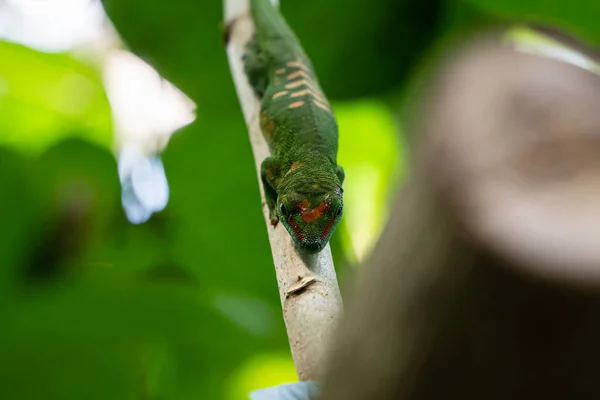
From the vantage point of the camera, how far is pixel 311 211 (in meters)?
2.30

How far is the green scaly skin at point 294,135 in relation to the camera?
2266 mm

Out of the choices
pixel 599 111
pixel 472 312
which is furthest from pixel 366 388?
pixel 599 111

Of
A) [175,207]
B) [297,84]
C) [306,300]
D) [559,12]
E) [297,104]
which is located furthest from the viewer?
[175,207]

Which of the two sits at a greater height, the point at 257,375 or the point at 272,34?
the point at 272,34

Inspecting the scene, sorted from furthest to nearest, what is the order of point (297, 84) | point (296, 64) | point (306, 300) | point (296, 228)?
A: point (296, 64), point (297, 84), point (296, 228), point (306, 300)

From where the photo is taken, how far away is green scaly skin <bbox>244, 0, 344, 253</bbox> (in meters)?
2.27

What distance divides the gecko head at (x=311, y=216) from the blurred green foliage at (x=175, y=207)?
20 cm

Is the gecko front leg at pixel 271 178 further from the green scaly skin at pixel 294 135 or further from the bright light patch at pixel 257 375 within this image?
the bright light patch at pixel 257 375

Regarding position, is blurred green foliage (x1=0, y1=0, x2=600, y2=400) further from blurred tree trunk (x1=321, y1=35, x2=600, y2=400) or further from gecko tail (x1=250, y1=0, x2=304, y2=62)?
blurred tree trunk (x1=321, y1=35, x2=600, y2=400)

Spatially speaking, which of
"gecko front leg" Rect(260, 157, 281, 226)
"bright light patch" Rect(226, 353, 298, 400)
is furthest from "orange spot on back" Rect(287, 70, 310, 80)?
"bright light patch" Rect(226, 353, 298, 400)

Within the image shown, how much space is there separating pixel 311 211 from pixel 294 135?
0.72 metres

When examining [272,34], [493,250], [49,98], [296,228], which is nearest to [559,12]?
[272,34]

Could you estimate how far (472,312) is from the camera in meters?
0.62

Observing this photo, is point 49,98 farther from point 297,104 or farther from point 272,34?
point 297,104
